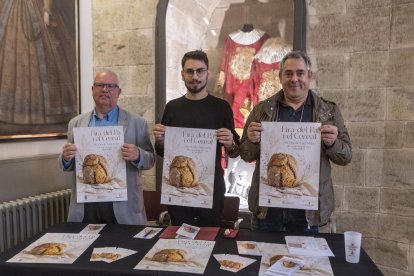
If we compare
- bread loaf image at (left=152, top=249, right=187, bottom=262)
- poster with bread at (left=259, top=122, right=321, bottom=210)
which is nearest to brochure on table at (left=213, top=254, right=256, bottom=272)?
bread loaf image at (left=152, top=249, right=187, bottom=262)

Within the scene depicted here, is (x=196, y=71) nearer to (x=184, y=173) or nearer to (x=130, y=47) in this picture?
(x=184, y=173)

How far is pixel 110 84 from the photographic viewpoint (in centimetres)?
203

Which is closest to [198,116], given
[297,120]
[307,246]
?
[297,120]

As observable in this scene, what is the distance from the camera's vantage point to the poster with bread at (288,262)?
1.33 metres

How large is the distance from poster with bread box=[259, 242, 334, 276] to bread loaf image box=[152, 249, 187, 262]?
1.11ft

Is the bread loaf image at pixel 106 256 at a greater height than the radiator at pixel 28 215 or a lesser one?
greater

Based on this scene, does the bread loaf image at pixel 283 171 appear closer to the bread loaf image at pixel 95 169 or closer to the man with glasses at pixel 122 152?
the man with glasses at pixel 122 152

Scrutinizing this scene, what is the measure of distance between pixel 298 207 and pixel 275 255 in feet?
1.10

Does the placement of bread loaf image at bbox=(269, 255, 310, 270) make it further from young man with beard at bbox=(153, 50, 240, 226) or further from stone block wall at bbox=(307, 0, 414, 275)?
stone block wall at bbox=(307, 0, 414, 275)

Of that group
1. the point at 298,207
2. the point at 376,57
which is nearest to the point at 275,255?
the point at 298,207

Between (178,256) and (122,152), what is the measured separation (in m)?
0.71

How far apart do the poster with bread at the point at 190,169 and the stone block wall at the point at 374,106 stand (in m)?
1.33

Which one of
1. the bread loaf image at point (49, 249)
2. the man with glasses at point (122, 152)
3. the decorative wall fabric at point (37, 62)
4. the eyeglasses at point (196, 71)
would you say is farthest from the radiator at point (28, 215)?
the eyeglasses at point (196, 71)

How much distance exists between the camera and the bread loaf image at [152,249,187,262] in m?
1.44
